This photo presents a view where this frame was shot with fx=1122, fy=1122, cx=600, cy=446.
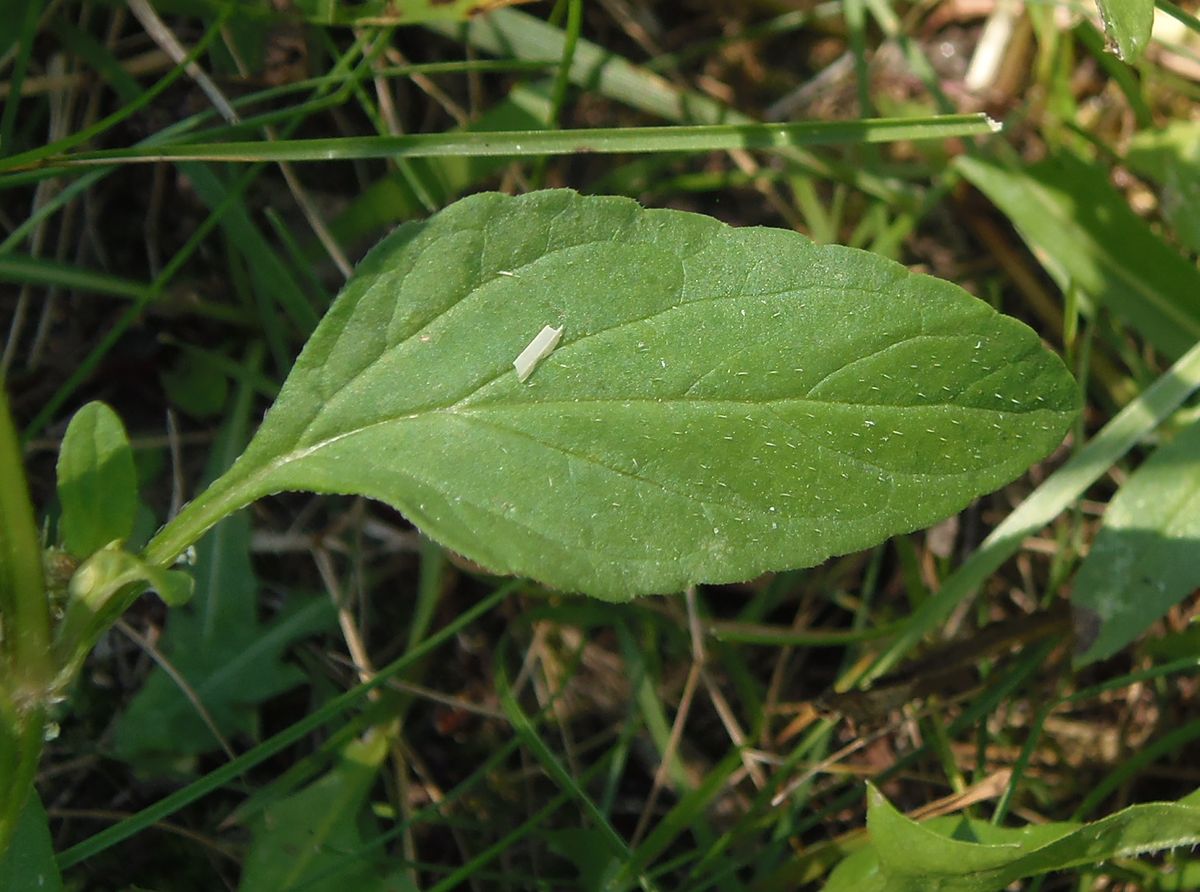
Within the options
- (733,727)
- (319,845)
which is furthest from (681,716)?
(319,845)

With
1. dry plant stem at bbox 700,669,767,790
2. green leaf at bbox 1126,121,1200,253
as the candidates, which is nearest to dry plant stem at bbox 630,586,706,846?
dry plant stem at bbox 700,669,767,790

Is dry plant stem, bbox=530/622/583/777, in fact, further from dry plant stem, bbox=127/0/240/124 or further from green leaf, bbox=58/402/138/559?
dry plant stem, bbox=127/0/240/124

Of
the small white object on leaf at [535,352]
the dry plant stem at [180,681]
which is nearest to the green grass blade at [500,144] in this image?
the small white object on leaf at [535,352]

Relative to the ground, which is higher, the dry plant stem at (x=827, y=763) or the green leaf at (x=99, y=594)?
the green leaf at (x=99, y=594)

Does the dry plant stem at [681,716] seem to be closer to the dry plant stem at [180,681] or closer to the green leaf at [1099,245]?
the dry plant stem at [180,681]

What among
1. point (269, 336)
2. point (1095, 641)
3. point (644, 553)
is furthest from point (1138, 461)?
point (269, 336)

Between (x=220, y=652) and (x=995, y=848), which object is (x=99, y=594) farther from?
(x=995, y=848)
